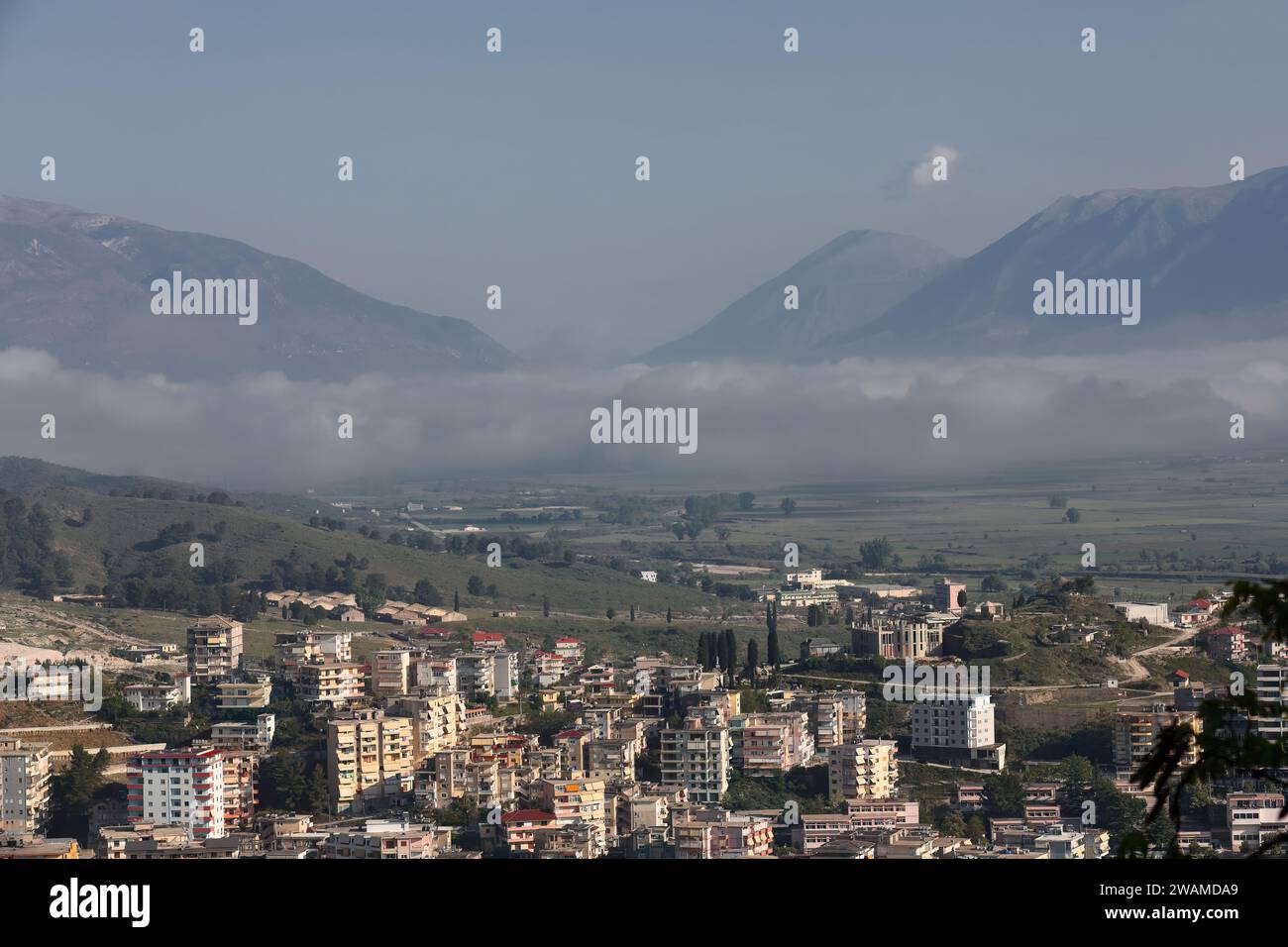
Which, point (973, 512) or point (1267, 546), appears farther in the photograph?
Result: point (973, 512)

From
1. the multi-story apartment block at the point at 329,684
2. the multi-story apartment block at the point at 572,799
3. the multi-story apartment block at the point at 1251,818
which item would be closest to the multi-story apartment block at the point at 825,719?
the multi-story apartment block at the point at 572,799

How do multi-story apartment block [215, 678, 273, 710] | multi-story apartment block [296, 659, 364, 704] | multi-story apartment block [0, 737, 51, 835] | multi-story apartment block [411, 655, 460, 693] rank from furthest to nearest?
multi-story apartment block [411, 655, 460, 693], multi-story apartment block [296, 659, 364, 704], multi-story apartment block [215, 678, 273, 710], multi-story apartment block [0, 737, 51, 835]

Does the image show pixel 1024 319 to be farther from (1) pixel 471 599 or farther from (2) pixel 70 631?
(2) pixel 70 631

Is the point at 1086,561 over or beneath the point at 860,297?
beneath

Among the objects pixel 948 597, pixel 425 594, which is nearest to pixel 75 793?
pixel 425 594

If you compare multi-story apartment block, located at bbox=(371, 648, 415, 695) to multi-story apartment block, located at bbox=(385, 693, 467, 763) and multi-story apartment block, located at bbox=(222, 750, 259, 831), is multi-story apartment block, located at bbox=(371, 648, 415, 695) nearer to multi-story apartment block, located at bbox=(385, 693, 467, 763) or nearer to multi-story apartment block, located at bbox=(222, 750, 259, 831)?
multi-story apartment block, located at bbox=(385, 693, 467, 763)

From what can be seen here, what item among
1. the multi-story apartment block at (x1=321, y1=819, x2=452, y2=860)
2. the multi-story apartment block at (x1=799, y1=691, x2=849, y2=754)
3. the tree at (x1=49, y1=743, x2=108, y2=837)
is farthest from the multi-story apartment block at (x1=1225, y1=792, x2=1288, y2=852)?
the tree at (x1=49, y1=743, x2=108, y2=837)

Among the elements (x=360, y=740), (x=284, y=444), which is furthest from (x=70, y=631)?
(x=284, y=444)

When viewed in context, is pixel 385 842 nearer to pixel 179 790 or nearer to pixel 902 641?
pixel 179 790
